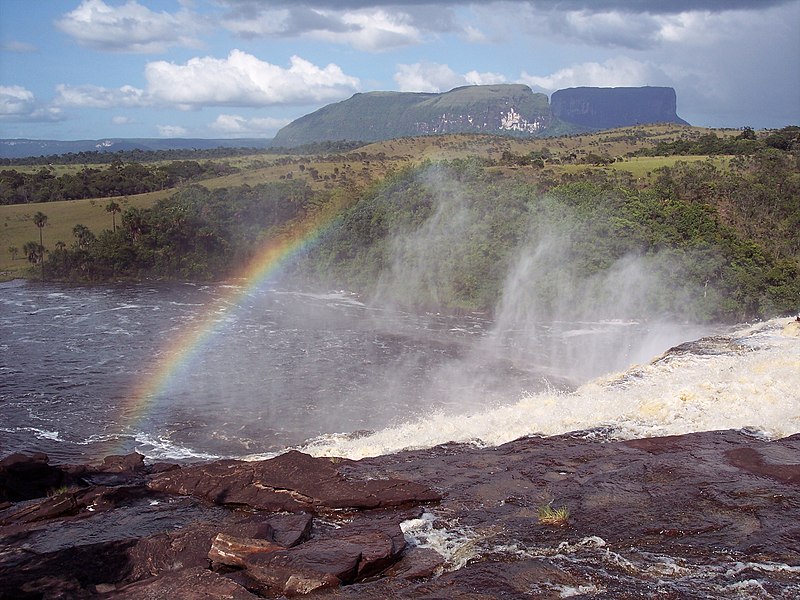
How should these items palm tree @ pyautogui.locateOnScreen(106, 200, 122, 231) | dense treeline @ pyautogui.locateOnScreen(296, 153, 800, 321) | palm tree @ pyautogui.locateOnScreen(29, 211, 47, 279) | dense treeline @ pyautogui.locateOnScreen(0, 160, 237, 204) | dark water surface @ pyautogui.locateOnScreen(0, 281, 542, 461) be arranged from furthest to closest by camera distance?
1. dense treeline @ pyautogui.locateOnScreen(0, 160, 237, 204)
2. palm tree @ pyautogui.locateOnScreen(106, 200, 122, 231)
3. palm tree @ pyautogui.locateOnScreen(29, 211, 47, 279)
4. dense treeline @ pyautogui.locateOnScreen(296, 153, 800, 321)
5. dark water surface @ pyautogui.locateOnScreen(0, 281, 542, 461)

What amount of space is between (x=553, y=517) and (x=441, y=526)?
1517 millimetres

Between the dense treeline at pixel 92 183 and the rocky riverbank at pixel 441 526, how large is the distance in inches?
3033

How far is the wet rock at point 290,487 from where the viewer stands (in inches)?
434

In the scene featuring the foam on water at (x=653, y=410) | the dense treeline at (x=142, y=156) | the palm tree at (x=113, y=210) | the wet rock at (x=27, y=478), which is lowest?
the wet rock at (x=27, y=478)

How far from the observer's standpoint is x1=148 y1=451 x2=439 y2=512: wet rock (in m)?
11.0

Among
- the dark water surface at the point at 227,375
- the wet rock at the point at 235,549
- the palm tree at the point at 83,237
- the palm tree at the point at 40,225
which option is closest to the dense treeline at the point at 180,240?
the palm tree at the point at 83,237

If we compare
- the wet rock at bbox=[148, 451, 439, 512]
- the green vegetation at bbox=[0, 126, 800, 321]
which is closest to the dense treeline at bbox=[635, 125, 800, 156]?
the green vegetation at bbox=[0, 126, 800, 321]

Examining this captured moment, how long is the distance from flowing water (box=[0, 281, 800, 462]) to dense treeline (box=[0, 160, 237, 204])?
1516 inches

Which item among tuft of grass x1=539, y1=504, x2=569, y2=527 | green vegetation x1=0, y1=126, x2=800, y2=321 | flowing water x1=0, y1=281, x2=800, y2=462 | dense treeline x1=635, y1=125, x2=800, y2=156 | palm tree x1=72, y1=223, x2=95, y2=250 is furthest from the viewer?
dense treeline x1=635, y1=125, x2=800, y2=156

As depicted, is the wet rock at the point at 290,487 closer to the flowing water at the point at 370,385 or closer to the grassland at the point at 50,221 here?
the flowing water at the point at 370,385

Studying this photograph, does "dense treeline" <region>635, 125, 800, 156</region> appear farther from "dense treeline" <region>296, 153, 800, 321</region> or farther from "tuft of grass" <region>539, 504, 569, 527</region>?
"tuft of grass" <region>539, 504, 569, 527</region>

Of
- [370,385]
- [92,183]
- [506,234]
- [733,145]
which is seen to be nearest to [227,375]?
[370,385]

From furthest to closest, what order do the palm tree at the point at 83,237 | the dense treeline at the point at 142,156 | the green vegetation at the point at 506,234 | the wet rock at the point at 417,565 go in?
the dense treeline at the point at 142,156
the palm tree at the point at 83,237
the green vegetation at the point at 506,234
the wet rock at the point at 417,565

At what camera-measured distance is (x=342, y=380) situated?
29188mm
